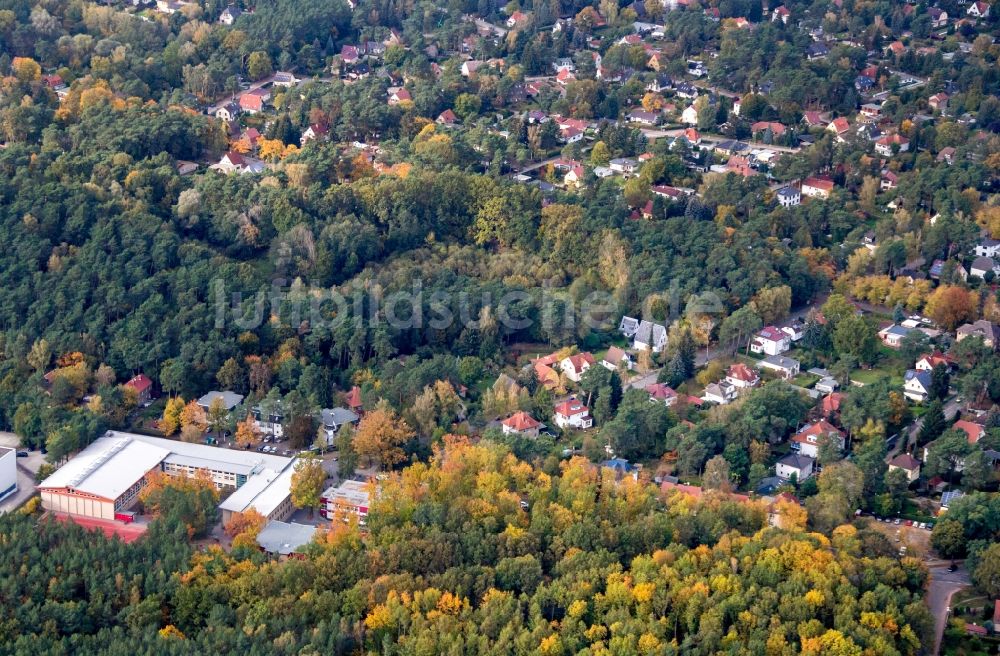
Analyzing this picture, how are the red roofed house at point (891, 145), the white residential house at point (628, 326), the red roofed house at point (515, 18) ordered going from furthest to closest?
the red roofed house at point (515, 18) < the red roofed house at point (891, 145) < the white residential house at point (628, 326)

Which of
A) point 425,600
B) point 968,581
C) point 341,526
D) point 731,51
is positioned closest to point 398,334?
point 341,526

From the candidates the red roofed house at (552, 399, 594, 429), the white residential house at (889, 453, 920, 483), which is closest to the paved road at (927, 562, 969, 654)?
the white residential house at (889, 453, 920, 483)

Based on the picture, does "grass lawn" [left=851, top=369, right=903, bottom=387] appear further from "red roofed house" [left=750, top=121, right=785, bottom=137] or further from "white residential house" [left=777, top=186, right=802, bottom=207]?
"red roofed house" [left=750, top=121, right=785, bottom=137]

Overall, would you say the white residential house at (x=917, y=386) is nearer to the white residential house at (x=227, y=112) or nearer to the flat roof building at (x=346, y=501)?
the flat roof building at (x=346, y=501)

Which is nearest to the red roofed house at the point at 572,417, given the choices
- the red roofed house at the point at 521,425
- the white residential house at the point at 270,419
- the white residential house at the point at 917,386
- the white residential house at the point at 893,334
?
the red roofed house at the point at 521,425

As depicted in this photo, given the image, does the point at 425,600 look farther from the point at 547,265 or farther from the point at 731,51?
the point at 731,51
